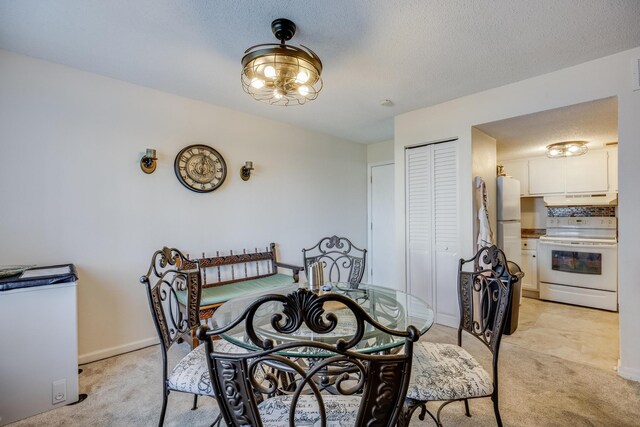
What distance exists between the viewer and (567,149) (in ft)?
13.2

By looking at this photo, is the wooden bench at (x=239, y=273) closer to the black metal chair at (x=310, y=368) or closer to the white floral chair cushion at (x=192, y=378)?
the white floral chair cushion at (x=192, y=378)

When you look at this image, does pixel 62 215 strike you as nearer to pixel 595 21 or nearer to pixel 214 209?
pixel 214 209

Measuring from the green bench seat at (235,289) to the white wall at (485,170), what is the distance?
2.15 meters

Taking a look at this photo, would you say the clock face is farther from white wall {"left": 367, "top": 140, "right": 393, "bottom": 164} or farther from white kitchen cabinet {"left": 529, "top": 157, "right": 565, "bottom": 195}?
white kitchen cabinet {"left": 529, "top": 157, "right": 565, "bottom": 195}

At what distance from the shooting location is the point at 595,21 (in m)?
1.96

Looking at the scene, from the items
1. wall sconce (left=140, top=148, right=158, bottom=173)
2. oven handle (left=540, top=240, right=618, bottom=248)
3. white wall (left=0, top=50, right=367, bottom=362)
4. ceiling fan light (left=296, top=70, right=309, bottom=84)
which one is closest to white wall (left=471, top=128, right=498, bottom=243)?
oven handle (left=540, top=240, right=618, bottom=248)

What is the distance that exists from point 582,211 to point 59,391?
6138 millimetres

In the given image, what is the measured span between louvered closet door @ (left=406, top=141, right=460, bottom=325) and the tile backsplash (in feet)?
8.49

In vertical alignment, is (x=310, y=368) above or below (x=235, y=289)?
above

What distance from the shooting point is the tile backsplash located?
13.9ft

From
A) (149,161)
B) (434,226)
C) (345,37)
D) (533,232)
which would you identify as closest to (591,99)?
Result: (434,226)

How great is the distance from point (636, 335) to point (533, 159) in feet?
10.5

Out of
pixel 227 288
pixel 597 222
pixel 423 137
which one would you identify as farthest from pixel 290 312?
pixel 597 222

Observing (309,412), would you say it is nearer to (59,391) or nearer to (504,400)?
(504,400)
